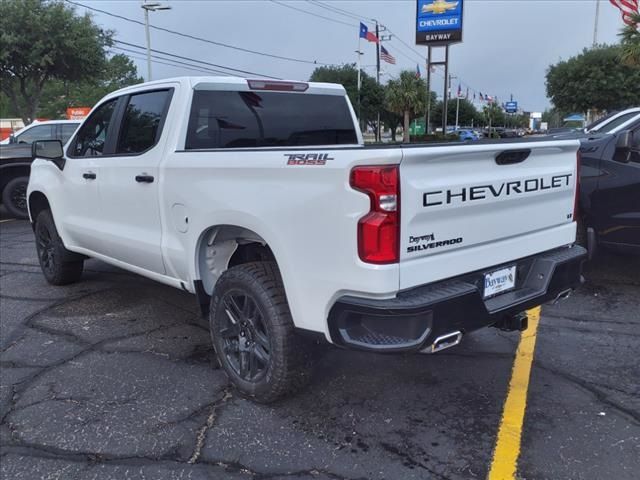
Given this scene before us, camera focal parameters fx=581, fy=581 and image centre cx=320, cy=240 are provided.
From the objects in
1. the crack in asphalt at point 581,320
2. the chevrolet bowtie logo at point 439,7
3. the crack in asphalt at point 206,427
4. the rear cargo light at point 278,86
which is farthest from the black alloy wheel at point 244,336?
the chevrolet bowtie logo at point 439,7

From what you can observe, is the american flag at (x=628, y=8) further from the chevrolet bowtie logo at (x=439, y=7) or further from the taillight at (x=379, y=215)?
the taillight at (x=379, y=215)

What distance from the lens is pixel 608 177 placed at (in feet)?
18.6

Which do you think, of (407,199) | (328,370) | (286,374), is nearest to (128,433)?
(286,374)

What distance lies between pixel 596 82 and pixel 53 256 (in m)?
42.0

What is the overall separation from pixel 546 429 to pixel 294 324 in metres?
1.48

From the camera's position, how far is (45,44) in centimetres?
2102

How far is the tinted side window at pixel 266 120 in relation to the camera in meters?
4.01

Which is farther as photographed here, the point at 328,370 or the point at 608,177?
the point at 608,177

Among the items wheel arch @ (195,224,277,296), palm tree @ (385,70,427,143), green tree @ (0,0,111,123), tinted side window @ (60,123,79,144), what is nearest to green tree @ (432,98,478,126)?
palm tree @ (385,70,427,143)

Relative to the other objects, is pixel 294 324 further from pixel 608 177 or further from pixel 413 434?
pixel 608 177

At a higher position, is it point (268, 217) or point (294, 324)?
point (268, 217)

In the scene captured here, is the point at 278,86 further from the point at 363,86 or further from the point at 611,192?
the point at 363,86

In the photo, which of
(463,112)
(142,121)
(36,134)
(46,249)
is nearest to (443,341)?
(142,121)

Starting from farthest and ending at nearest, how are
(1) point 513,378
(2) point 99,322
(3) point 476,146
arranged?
(2) point 99,322
(1) point 513,378
(3) point 476,146
